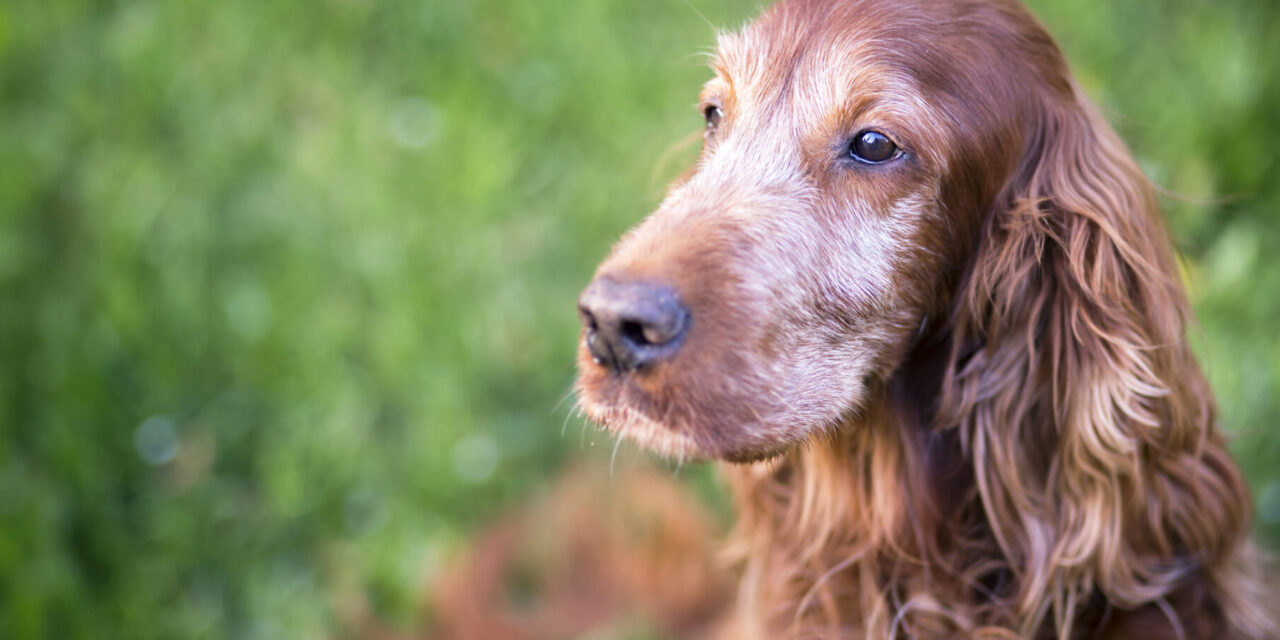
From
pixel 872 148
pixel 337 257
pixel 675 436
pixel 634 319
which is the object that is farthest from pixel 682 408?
pixel 337 257

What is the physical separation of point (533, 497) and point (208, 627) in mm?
1091

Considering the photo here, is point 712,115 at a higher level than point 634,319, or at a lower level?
higher

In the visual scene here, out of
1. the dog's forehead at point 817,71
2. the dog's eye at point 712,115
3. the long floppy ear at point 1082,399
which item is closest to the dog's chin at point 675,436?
the long floppy ear at point 1082,399

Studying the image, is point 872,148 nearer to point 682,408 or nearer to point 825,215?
point 825,215

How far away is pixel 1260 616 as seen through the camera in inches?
86.9

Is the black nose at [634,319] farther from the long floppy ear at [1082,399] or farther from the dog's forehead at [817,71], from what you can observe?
the long floppy ear at [1082,399]

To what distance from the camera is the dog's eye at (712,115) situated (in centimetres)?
228

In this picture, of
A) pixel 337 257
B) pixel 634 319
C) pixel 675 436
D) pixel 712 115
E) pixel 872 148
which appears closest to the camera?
pixel 634 319

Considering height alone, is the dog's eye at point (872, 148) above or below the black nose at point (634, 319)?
above

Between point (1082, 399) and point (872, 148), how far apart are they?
26.4 inches

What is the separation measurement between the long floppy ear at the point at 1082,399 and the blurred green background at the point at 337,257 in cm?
86

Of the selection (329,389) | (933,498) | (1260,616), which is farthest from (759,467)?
(329,389)

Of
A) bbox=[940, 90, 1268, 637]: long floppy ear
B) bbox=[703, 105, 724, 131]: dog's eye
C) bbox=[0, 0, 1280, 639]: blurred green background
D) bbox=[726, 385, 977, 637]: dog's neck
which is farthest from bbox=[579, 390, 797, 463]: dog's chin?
bbox=[0, 0, 1280, 639]: blurred green background

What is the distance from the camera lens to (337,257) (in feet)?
13.5
